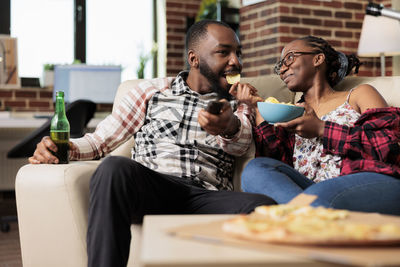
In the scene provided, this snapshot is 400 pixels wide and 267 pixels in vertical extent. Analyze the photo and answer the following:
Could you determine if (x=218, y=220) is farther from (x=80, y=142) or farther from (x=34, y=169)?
(x=80, y=142)

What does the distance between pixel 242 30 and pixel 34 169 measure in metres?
2.63

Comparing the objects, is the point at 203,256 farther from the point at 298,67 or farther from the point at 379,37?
the point at 379,37

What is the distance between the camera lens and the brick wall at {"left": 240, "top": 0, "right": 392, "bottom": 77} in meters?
3.76

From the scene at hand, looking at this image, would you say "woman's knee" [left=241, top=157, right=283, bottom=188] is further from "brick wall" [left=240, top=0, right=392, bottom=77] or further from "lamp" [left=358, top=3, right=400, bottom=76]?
"lamp" [left=358, top=3, right=400, bottom=76]

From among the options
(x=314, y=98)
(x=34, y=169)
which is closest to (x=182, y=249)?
→ (x=34, y=169)

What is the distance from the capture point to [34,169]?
1710 millimetres

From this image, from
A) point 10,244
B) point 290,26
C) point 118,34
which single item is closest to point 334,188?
point 10,244

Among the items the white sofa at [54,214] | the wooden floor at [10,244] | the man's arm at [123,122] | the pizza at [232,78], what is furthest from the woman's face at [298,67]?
the wooden floor at [10,244]

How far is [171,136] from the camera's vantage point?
2.01m

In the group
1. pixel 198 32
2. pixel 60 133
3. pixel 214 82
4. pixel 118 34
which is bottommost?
pixel 60 133

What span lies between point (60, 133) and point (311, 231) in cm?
122

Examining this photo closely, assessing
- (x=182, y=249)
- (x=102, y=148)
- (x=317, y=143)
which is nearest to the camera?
(x=182, y=249)

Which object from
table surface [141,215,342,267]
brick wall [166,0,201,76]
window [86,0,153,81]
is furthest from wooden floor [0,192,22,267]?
table surface [141,215,342,267]

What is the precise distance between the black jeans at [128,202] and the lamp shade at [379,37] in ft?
8.13
